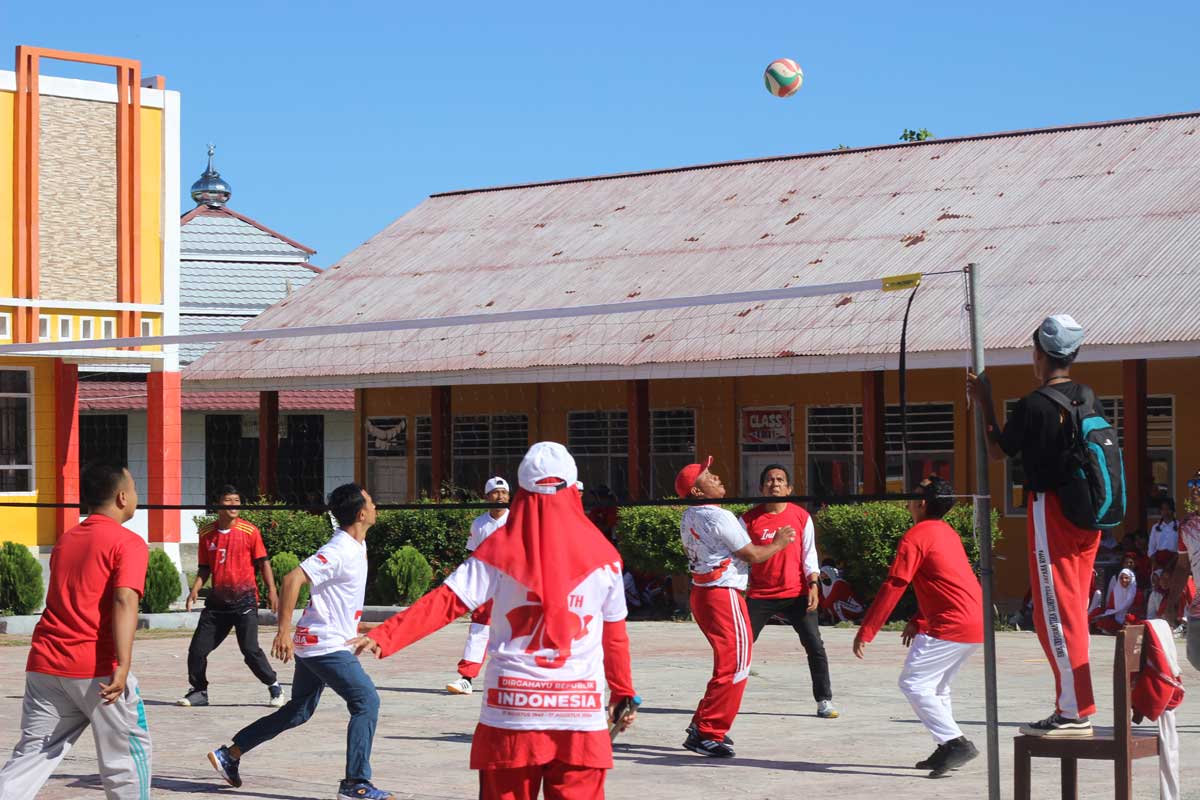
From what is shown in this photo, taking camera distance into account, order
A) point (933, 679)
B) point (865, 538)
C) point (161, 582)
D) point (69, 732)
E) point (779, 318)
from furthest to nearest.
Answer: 1. point (779, 318)
2. point (161, 582)
3. point (865, 538)
4. point (933, 679)
5. point (69, 732)

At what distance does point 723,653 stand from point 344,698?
2.58 m

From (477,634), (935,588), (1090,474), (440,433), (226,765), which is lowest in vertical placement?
(226,765)

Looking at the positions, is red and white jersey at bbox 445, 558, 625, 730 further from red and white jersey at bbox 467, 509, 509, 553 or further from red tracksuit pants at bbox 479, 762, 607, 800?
red and white jersey at bbox 467, 509, 509, 553

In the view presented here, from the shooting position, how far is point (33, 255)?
970 inches

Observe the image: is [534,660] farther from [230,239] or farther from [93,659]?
[230,239]

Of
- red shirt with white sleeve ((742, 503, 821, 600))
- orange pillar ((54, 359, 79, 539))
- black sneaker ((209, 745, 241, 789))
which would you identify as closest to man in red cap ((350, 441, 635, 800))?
black sneaker ((209, 745, 241, 789))

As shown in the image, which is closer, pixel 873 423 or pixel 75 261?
pixel 873 423

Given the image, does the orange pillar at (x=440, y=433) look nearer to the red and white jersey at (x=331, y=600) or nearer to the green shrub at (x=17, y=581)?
the green shrub at (x=17, y=581)

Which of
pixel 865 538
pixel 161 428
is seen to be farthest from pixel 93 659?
pixel 161 428

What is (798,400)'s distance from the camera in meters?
25.2

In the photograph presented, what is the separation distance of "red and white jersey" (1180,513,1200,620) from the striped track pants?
237 inches

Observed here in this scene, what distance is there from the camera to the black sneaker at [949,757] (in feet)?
33.9

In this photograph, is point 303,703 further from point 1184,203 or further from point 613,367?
point 1184,203

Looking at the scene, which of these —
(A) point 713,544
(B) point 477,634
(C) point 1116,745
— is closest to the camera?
(C) point 1116,745
